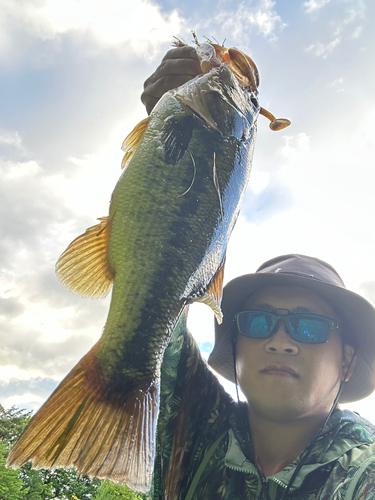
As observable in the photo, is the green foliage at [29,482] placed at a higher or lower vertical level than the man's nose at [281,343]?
lower

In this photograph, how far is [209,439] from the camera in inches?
97.3

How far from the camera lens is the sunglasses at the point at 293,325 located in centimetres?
250

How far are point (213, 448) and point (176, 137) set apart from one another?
2.03 m

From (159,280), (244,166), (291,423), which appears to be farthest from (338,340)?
(159,280)

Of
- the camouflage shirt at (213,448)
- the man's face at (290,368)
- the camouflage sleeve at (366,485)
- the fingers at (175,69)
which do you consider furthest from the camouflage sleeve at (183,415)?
the fingers at (175,69)

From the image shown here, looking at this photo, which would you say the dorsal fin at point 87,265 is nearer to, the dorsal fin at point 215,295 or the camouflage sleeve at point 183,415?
the dorsal fin at point 215,295

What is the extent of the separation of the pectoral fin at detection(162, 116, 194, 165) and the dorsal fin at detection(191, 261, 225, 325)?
1.79 feet

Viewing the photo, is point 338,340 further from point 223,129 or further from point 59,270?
point 59,270

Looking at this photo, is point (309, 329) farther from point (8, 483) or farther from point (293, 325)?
point (8, 483)

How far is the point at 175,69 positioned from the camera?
197 centimetres

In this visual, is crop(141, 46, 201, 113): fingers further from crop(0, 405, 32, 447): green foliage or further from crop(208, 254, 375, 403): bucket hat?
crop(0, 405, 32, 447): green foliage

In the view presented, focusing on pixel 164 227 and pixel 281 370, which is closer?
pixel 164 227

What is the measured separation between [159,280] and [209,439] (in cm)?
157

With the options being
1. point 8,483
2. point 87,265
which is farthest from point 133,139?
point 8,483
